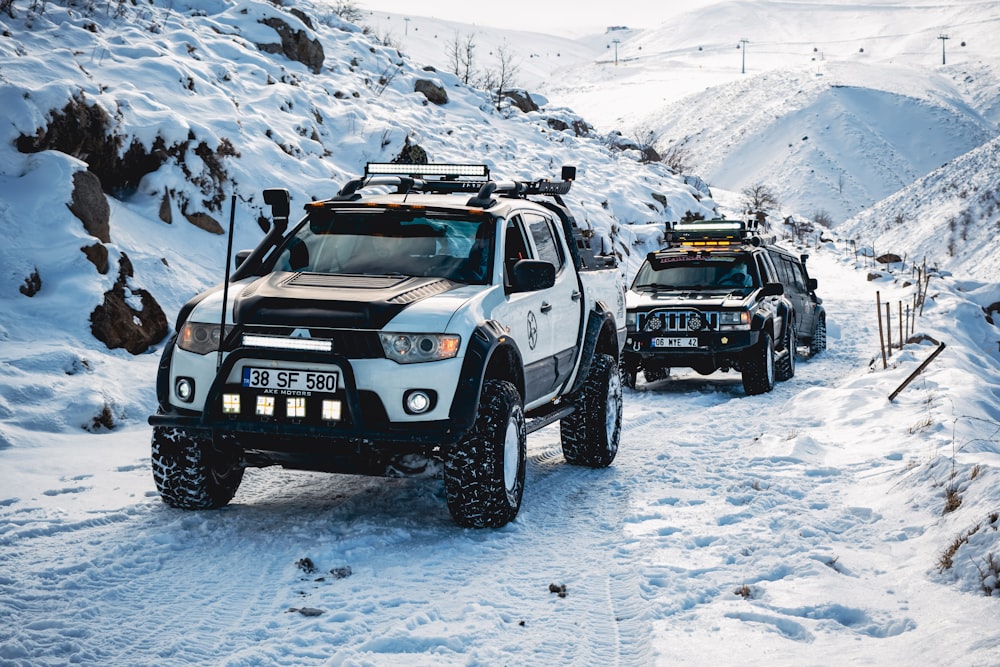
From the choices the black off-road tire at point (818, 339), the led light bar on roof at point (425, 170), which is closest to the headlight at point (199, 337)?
the led light bar on roof at point (425, 170)

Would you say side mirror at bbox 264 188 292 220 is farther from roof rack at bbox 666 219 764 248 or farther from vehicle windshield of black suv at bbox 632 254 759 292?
roof rack at bbox 666 219 764 248

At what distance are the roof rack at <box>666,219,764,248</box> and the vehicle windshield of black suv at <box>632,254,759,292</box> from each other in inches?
26.5

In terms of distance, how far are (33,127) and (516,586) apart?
8.57 meters

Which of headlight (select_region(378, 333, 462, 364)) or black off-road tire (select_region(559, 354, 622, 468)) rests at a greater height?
headlight (select_region(378, 333, 462, 364))

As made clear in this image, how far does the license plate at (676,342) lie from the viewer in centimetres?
1197

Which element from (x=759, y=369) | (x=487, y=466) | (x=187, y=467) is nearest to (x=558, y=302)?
(x=487, y=466)

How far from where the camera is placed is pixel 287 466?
5.42 meters

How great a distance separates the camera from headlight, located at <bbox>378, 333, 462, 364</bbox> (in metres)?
5.27

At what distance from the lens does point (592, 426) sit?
25.6 ft

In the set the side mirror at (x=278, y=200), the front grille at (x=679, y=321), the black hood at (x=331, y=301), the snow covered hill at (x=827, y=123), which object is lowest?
→ the front grille at (x=679, y=321)

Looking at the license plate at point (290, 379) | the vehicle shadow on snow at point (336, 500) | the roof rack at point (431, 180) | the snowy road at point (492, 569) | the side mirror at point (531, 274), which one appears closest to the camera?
the snowy road at point (492, 569)

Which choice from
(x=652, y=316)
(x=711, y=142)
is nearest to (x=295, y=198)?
(x=652, y=316)

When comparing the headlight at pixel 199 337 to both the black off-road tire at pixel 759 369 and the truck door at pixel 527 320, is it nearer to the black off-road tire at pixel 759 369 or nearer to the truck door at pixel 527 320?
the truck door at pixel 527 320

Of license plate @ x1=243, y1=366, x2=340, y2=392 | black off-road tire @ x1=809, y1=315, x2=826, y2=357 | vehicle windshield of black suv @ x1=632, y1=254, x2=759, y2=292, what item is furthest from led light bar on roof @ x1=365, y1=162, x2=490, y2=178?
black off-road tire @ x1=809, y1=315, x2=826, y2=357
